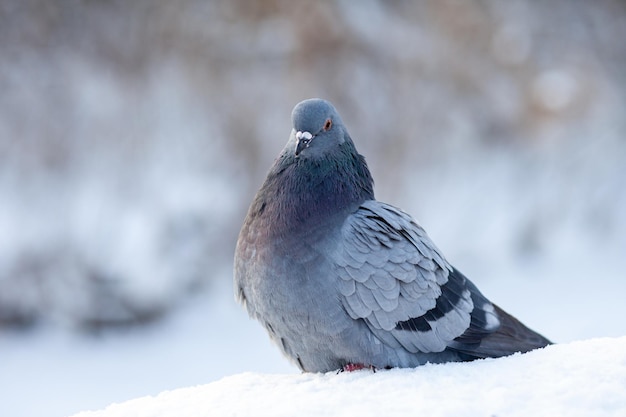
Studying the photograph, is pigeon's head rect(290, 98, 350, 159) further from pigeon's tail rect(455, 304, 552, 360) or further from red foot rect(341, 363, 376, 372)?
pigeon's tail rect(455, 304, 552, 360)

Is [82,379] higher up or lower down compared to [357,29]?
lower down

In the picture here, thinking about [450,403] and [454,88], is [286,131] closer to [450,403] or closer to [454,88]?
[454,88]

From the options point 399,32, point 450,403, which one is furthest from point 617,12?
point 450,403

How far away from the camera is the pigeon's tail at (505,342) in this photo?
347 cm

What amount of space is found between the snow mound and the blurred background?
15.0ft

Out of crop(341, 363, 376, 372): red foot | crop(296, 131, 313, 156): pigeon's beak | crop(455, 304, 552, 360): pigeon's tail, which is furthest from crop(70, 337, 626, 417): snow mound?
crop(296, 131, 313, 156): pigeon's beak

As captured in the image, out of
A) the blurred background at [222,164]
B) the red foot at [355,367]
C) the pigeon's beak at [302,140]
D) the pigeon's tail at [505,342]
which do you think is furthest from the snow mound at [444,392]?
the blurred background at [222,164]

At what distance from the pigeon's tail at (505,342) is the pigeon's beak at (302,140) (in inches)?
47.4

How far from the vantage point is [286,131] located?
8547 mm

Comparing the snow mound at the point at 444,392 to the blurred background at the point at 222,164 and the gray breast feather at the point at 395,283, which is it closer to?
the gray breast feather at the point at 395,283

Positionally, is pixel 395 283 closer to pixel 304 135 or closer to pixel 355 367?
pixel 355 367

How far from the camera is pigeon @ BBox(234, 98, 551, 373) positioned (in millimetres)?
3191

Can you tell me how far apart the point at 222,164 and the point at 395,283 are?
5434mm

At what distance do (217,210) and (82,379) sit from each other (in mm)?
2347
